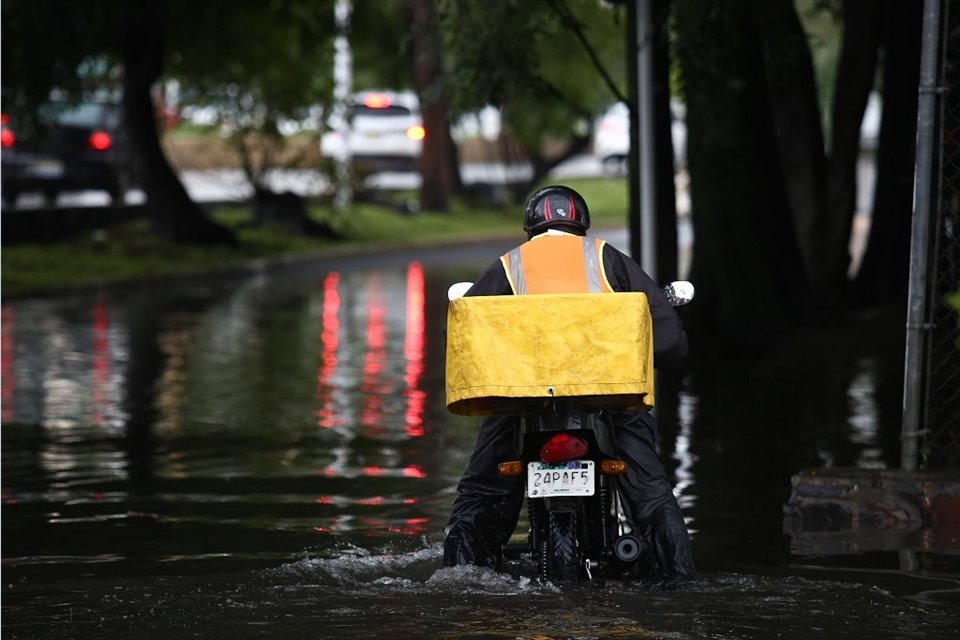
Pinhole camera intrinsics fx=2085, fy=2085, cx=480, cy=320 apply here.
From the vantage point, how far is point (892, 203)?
63.6 ft

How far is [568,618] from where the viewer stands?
7.08 meters

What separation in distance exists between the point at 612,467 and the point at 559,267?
0.74 meters

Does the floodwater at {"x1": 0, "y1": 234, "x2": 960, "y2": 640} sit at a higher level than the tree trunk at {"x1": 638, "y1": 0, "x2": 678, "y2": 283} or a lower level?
lower

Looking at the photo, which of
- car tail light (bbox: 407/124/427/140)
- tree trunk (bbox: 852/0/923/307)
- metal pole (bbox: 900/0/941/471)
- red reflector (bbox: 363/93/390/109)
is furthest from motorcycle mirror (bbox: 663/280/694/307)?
red reflector (bbox: 363/93/390/109)

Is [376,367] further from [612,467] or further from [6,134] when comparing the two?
[6,134]

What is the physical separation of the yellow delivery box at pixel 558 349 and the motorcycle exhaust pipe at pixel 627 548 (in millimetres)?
540

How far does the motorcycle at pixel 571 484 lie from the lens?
7.30 m

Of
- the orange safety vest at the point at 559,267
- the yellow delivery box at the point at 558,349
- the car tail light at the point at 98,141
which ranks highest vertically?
the car tail light at the point at 98,141

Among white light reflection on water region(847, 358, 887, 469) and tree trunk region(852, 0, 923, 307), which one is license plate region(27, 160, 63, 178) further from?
white light reflection on water region(847, 358, 887, 469)

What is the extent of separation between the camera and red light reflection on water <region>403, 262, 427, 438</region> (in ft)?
44.3

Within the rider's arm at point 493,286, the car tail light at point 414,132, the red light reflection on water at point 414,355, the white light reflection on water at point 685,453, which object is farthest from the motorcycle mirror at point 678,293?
the car tail light at point 414,132

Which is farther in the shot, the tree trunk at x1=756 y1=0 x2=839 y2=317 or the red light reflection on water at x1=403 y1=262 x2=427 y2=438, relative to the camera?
the tree trunk at x1=756 y1=0 x2=839 y2=317

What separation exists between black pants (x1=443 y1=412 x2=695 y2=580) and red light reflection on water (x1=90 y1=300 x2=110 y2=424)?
5940 millimetres

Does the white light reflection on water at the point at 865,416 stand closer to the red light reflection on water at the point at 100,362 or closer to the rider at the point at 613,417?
the rider at the point at 613,417
